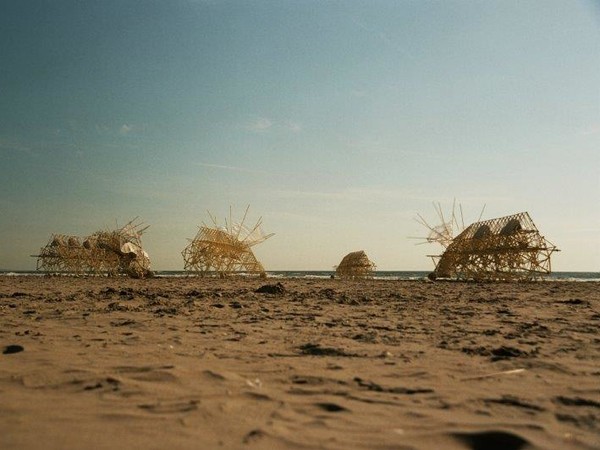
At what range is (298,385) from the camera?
268cm

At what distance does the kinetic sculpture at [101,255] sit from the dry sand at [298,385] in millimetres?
23587

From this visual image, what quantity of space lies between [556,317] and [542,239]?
52.7 ft

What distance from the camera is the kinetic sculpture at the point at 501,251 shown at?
20.3 m

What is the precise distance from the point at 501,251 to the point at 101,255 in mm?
24326

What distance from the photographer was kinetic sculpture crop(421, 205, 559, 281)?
66.5 feet

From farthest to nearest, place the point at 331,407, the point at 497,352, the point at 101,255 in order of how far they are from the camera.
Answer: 1. the point at 101,255
2. the point at 497,352
3. the point at 331,407

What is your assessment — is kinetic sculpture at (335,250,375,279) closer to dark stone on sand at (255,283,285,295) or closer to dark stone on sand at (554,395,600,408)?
dark stone on sand at (255,283,285,295)

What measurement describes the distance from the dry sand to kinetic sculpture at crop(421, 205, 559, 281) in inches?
662

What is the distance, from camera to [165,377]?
283cm

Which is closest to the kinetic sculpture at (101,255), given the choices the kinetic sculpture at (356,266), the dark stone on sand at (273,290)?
the kinetic sculpture at (356,266)

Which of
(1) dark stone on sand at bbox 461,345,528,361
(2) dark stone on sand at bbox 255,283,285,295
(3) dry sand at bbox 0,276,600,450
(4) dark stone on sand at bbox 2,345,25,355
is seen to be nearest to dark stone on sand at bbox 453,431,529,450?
(3) dry sand at bbox 0,276,600,450

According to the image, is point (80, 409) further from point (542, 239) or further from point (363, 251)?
point (363, 251)

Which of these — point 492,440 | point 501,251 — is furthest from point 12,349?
point 501,251

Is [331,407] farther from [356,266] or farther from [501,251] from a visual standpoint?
[356,266]
